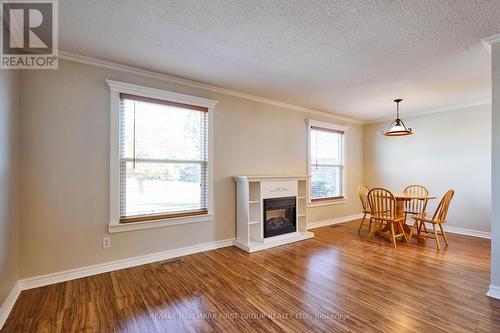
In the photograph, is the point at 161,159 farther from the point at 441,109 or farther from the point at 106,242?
the point at 441,109

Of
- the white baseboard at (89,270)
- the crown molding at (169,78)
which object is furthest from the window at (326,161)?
the white baseboard at (89,270)

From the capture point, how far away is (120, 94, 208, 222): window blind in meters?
3.01

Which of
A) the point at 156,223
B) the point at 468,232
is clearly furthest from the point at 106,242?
the point at 468,232

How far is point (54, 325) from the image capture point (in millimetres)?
1885

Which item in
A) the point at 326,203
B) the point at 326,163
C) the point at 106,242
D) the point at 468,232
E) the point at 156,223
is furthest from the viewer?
the point at 326,163

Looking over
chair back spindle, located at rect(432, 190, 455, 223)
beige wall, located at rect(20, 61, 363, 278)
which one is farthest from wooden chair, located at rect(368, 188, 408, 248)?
beige wall, located at rect(20, 61, 363, 278)

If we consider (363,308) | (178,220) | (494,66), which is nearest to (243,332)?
(363,308)

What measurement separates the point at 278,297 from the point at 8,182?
2629mm

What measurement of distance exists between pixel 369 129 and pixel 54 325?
6585 millimetres

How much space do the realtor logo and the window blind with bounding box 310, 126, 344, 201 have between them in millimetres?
4342

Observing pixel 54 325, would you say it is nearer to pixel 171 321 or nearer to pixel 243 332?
pixel 171 321

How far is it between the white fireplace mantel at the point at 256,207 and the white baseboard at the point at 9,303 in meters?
2.52

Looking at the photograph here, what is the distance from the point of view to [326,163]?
541 centimetres

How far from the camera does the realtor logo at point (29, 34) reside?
1922 millimetres
